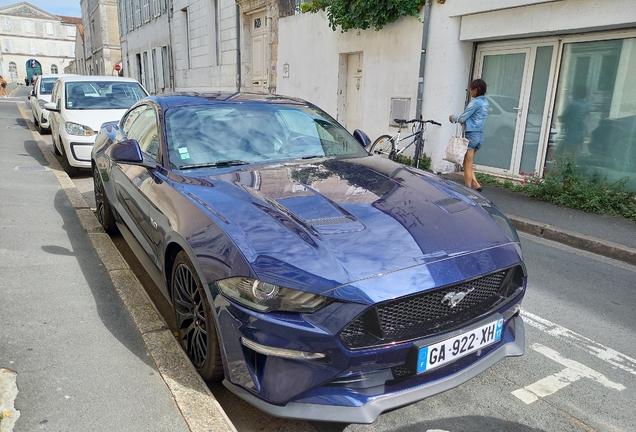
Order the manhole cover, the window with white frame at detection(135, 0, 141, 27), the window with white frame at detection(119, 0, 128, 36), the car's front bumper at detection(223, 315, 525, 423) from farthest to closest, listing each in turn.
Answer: the window with white frame at detection(119, 0, 128, 36) → the window with white frame at detection(135, 0, 141, 27) → the manhole cover → the car's front bumper at detection(223, 315, 525, 423)

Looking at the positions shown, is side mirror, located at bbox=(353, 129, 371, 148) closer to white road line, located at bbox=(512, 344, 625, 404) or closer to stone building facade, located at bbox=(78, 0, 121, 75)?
white road line, located at bbox=(512, 344, 625, 404)

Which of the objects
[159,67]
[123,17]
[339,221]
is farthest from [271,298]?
[123,17]

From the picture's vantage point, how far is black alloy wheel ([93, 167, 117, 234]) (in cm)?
485

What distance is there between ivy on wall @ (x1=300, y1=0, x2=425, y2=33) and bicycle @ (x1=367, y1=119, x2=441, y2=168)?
205cm

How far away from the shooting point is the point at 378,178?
308 centimetres

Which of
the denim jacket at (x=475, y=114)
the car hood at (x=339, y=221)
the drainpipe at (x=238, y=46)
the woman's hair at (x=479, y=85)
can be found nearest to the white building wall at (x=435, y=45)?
the woman's hair at (x=479, y=85)

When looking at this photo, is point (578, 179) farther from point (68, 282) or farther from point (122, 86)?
point (122, 86)

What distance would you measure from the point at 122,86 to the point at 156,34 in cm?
1772

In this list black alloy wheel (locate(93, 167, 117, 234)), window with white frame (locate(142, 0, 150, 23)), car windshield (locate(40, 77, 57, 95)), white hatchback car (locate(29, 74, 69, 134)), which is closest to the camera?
black alloy wheel (locate(93, 167, 117, 234))

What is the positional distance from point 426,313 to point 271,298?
0.70 metres

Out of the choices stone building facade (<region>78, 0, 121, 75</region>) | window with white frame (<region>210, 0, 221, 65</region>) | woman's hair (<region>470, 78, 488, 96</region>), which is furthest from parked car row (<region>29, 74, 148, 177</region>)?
stone building facade (<region>78, 0, 121, 75</region>)

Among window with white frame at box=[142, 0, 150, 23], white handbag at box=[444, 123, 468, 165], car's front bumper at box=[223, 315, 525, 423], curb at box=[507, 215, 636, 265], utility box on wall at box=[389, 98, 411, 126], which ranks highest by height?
window with white frame at box=[142, 0, 150, 23]

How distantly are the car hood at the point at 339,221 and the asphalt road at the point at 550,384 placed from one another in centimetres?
83

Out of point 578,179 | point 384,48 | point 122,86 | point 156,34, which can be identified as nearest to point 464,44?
point 384,48
